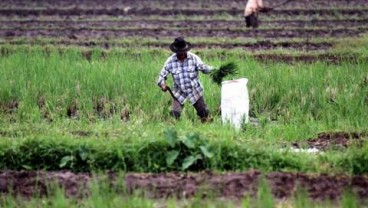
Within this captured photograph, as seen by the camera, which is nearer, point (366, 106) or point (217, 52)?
point (366, 106)

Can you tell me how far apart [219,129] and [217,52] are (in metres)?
5.27

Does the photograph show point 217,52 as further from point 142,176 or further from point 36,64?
point 142,176

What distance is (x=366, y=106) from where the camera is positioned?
26.5ft

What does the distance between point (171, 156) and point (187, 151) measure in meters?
0.14

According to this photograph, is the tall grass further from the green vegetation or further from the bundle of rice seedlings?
the bundle of rice seedlings

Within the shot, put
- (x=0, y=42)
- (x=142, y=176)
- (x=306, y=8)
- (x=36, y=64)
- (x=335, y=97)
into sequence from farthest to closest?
(x=306, y=8)
(x=0, y=42)
(x=36, y=64)
(x=335, y=97)
(x=142, y=176)

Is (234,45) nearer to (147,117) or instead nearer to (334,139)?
(147,117)

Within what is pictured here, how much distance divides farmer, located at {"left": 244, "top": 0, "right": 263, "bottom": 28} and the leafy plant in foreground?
9.23m

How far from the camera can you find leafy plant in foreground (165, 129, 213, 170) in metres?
6.12

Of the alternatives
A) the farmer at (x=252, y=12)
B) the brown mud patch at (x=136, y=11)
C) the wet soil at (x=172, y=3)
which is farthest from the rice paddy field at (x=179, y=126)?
the wet soil at (x=172, y=3)

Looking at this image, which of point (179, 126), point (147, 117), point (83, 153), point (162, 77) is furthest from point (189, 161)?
point (147, 117)

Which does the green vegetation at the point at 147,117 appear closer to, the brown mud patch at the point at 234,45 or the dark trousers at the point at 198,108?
the dark trousers at the point at 198,108

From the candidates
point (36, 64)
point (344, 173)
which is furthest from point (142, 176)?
point (36, 64)

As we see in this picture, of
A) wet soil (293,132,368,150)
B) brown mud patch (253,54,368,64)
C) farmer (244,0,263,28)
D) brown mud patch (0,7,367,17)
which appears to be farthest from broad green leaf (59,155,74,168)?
brown mud patch (0,7,367,17)
